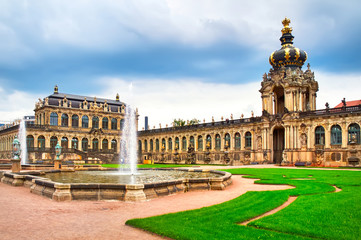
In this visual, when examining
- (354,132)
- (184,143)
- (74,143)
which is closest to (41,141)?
(74,143)

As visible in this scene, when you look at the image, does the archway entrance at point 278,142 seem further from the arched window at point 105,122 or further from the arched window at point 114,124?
the arched window at point 105,122

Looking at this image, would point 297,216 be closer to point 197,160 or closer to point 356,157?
point 356,157

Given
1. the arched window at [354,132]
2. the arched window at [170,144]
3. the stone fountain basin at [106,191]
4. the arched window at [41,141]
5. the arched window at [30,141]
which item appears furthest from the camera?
the arched window at [41,141]

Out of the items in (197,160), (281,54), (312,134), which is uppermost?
(281,54)

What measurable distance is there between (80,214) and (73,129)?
259 ft

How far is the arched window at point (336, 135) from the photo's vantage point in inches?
1866

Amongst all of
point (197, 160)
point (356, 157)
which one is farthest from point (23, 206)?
point (197, 160)

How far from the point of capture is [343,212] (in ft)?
36.6

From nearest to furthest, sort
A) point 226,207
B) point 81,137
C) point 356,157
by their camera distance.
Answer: point 226,207
point 356,157
point 81,137

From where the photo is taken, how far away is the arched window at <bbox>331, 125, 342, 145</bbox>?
4741 centimetres

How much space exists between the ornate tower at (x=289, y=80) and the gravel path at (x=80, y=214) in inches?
1635

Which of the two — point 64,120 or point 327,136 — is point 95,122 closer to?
point 64,120

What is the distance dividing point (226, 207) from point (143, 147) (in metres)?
77.6

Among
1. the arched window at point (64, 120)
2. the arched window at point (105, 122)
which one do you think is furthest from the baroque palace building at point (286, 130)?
the arched window at point (64, 120)
